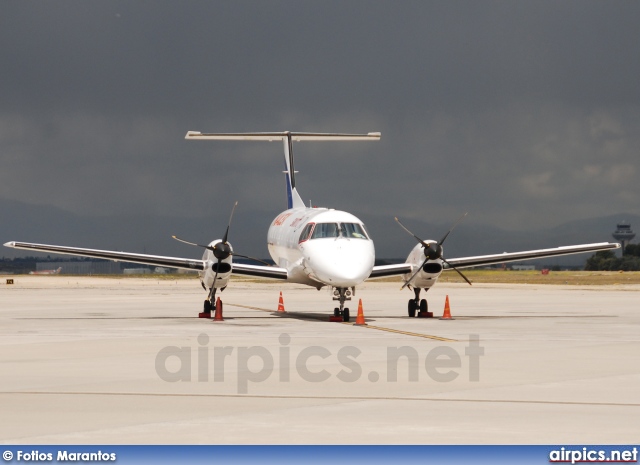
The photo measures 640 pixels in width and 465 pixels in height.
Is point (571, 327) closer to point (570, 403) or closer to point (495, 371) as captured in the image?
point (495, 371)

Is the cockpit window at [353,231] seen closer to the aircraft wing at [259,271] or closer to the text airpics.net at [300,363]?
the aircraft wing at [259,271]

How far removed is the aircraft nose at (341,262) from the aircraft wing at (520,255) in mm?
5039

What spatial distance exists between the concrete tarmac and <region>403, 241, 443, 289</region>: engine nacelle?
503 cm

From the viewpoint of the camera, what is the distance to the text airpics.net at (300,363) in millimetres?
13562

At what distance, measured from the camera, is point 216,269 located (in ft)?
94.9

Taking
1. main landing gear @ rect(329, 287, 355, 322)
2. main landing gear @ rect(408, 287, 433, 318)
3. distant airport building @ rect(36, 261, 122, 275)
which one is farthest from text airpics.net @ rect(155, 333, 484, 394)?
distant airport building @ rect(36, 261, 122, 275)

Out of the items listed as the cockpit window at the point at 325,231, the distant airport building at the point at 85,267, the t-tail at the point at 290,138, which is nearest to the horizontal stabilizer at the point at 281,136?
the t-tail at the point at 290,138

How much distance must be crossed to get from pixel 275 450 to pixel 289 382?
473cm

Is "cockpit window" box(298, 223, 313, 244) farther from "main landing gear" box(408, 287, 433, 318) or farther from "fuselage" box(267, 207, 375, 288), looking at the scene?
"main landing gear" box(408, 287, 433, 318)

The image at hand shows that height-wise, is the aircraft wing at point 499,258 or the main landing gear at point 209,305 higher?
the aircraft wing at point 499,258

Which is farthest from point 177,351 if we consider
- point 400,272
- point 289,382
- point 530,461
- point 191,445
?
point 400,272

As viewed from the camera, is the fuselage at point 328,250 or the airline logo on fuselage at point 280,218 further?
the airline logo on fuselage at point 280,218

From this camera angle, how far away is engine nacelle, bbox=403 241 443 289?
2950 centimetres

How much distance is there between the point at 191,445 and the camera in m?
8.51
